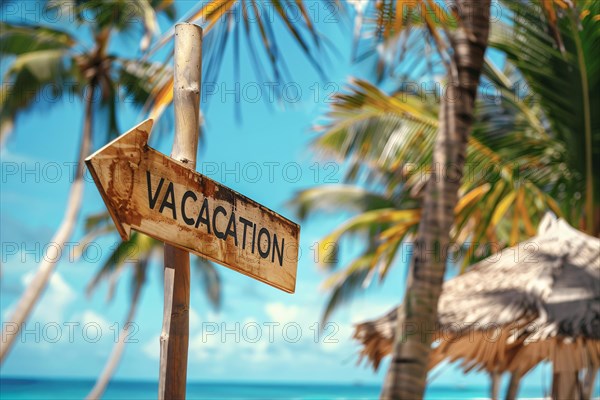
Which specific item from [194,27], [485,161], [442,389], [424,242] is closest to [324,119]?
[485,161]

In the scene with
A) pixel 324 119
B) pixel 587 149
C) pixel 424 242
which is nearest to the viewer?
pixel 424 242

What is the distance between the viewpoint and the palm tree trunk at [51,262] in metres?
12.2

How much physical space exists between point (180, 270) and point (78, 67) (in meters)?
13.4

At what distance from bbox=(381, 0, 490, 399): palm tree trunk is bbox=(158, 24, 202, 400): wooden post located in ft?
8.81

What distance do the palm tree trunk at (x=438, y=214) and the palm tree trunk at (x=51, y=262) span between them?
7.44 metres

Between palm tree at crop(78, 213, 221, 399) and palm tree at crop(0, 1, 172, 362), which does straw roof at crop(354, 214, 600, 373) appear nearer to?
palm tree at crop(0, 1, 172, 362)

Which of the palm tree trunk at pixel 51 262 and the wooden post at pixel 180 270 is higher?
the palm tree trunk at pixel 51 262

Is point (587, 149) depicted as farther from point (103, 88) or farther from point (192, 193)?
point (103, 88)

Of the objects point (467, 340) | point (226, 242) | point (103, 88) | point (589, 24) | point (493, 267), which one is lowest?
point (226, 242)

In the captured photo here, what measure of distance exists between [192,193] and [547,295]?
4.50m

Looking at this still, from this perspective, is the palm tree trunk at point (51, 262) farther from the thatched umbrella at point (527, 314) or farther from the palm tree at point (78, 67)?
the thatched umbrella at point (527, 314)

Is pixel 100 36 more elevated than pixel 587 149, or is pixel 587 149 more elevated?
pixel 100 36

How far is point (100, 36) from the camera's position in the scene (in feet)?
48.8

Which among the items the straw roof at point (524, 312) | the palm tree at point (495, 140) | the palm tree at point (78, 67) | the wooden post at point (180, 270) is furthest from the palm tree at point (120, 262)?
the wooden post at point (180, 270)
